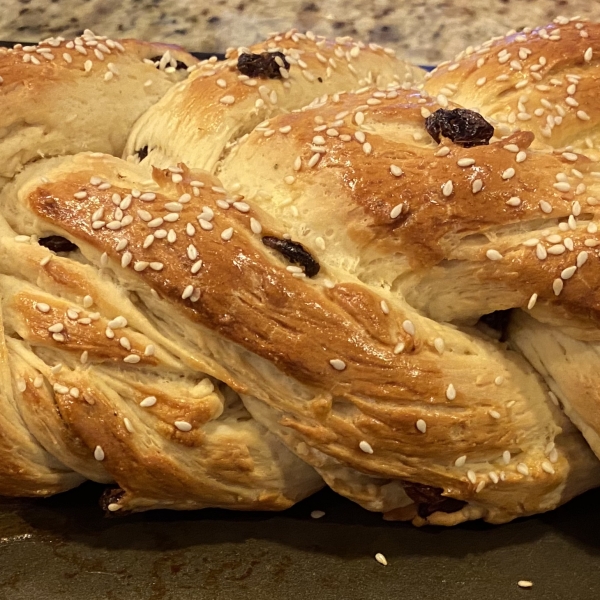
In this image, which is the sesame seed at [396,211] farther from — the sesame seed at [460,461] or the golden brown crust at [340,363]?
the sesame seed at [460,461]

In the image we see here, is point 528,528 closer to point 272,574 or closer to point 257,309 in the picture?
point 272,574

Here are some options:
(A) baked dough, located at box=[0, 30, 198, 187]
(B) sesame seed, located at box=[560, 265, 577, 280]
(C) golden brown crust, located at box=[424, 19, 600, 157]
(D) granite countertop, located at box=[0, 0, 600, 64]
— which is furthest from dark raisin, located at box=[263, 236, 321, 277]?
(D) granite countertop, located at box=[0, 0, 600, 64]

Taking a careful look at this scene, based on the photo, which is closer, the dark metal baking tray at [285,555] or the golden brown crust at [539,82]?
the dark metal baking tray at [285,555]

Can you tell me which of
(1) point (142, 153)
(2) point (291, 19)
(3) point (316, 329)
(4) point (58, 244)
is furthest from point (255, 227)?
(2) point (291, 19)

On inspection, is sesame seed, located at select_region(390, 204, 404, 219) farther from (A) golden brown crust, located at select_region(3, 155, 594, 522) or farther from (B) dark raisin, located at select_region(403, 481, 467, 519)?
(B) dark raisin, located at select_region(403, 481, 467, 519)

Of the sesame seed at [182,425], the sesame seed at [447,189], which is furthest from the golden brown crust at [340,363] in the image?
the sesame seed at [447,189]

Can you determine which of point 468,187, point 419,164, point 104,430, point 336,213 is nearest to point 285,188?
point 336,213
